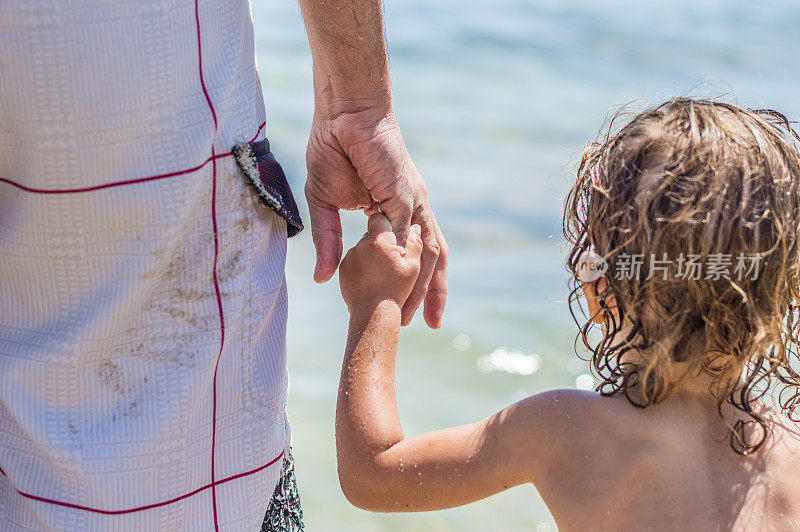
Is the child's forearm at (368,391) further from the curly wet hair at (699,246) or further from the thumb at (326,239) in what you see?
the curly wet hair at (699,246)

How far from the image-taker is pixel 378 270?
195cm

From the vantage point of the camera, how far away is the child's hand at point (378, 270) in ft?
6.38

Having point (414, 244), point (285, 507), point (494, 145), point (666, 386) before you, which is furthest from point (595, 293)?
point (494, 145)

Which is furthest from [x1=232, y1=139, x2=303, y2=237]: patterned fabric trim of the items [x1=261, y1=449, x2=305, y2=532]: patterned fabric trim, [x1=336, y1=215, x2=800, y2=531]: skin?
[x1=261, y1=449, x2=305, y2=532]: patterned fabric trim

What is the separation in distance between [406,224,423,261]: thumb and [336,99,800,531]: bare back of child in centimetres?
32

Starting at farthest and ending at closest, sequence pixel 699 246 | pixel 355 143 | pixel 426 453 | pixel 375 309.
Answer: pixel 355 143, pixel 375 309, pixel 426 453, pixel 699 246

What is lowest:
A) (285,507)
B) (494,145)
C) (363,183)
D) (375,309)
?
(494,145)

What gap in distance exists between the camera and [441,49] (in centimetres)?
755

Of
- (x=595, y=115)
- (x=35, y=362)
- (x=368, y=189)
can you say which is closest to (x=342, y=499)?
(x=368, y=189)

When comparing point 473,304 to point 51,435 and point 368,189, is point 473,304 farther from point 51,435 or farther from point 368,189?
point 51,435

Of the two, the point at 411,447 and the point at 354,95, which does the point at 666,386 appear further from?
the point at 354,95

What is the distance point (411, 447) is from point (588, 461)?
0.32 m

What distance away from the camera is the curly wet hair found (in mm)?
1663

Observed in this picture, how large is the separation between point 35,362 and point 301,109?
197 inches
